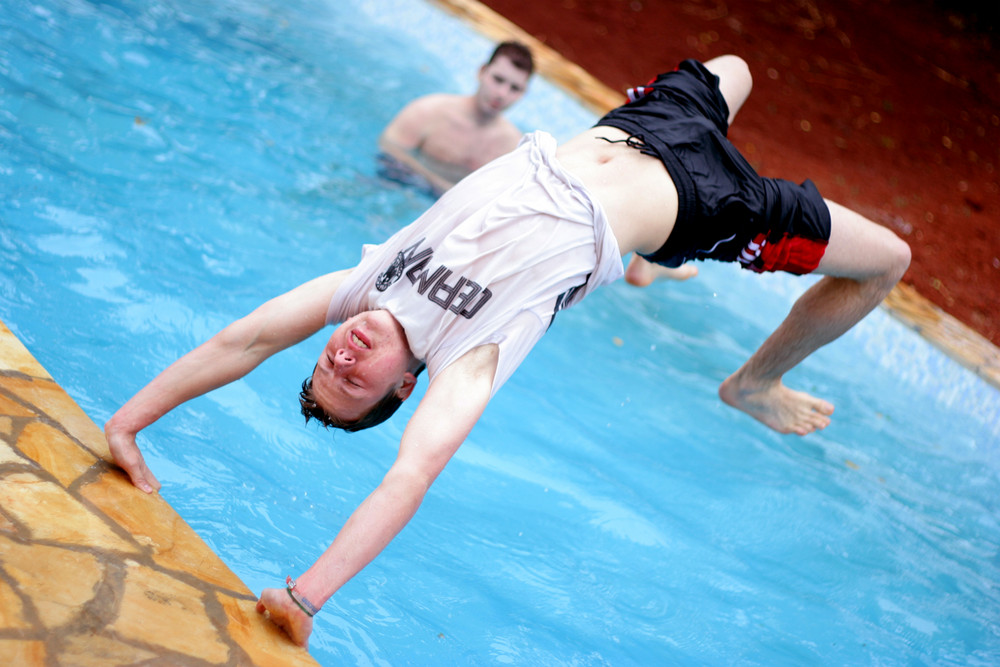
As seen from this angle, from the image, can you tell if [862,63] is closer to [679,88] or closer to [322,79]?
[322,79]

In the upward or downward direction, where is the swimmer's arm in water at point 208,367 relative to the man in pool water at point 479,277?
downward

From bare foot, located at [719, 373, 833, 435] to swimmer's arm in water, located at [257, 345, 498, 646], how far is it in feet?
4.75

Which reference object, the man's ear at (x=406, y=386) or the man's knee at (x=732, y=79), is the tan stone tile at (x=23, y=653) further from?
the man's knee at (x=732, y=79)

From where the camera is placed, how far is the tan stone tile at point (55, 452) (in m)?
2.08

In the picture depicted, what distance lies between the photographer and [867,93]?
8648mm

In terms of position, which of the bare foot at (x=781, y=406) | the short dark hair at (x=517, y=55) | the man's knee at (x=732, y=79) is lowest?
the bare foot at (x=781, y=406)

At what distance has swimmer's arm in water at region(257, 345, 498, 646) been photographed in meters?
1.88

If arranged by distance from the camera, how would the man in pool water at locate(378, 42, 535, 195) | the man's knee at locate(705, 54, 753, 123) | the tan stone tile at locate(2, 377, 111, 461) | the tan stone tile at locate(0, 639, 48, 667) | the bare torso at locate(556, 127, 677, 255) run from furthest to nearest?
the man in pool water at locate(378, 42, 535, 195) → the man's knee at locate(705, 54, 753, 123) → the bare torso at locate(556, 127, 677, 255) → the tan stone tile at locate(2, 377, 111, 461) → the tan stone tile at locate(0, 639, 48, 667)

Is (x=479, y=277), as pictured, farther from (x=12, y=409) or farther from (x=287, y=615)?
(x=12, y=409)

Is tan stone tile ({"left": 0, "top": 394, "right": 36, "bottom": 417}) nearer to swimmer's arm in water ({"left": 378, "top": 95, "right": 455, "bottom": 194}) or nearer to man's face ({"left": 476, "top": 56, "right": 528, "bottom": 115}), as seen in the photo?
swimmer's arm in water ({"left": 378, "top": 95, "right": 455, "bottom": 194})

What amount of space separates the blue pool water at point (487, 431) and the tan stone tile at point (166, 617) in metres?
0.63

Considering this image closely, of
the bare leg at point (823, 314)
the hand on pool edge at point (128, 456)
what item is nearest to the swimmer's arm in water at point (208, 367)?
the hand on pool edge at point (128, 456)

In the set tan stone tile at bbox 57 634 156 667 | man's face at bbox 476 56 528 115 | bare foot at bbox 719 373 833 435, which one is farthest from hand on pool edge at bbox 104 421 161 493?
man's face at bbox 476 56 528 115

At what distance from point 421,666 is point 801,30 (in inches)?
356
